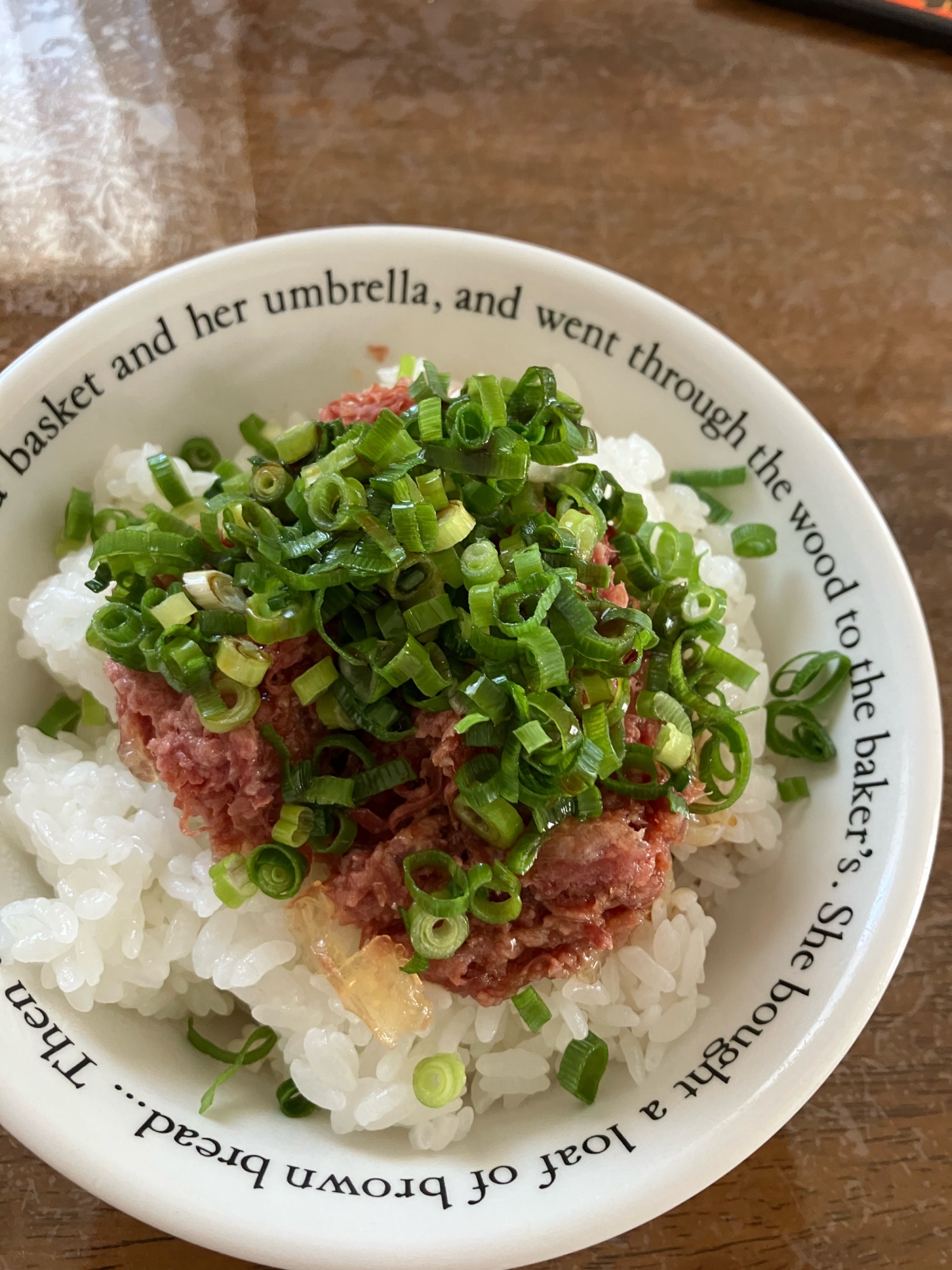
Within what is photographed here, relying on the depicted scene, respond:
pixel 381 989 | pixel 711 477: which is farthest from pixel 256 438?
pixel 381 989

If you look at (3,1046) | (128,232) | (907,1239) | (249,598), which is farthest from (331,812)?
(128,232)

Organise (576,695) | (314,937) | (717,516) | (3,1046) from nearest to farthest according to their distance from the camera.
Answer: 1. (3,1046)
2. (576,695)
3. (314,937)
4. (717,516)

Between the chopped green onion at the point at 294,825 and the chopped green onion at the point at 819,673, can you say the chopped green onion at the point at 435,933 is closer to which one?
the chopped green onion at the point at 294,825

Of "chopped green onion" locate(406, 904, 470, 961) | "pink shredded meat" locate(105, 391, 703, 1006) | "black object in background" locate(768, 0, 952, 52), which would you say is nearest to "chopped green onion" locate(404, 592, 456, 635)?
"pink shredded meat" locate(105, 391, 703, 1006)

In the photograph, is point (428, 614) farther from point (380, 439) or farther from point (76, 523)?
point (76, 523)

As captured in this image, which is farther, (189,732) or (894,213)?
(894,213)

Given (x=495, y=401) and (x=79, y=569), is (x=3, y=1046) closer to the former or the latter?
(x=79, y=569)

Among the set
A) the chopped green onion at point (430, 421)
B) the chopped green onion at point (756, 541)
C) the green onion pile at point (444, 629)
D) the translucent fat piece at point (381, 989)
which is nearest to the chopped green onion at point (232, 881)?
the green onion pile at point (444, 629)
